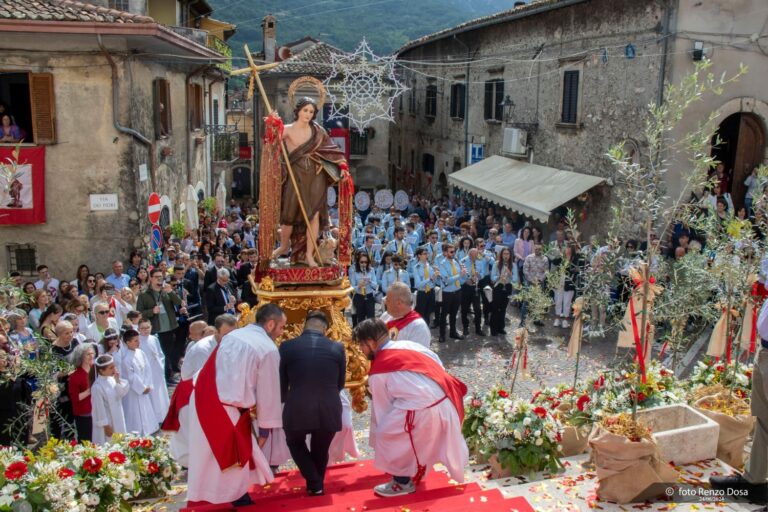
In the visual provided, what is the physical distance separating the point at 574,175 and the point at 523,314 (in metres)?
6.01

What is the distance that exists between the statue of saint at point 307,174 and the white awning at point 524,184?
9080 mm

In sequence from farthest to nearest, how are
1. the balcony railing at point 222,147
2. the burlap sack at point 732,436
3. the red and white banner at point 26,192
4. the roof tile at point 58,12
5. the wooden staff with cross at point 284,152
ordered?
1. the balcony railing at point 222,147
2. the red and white banner at point 26,192
3. the roof tile at point 58,12
4. the wooden staff with cross at point 284,152
5. the burlap sack at point 732,436

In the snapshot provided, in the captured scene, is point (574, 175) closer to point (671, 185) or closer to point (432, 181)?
point (671, 185)

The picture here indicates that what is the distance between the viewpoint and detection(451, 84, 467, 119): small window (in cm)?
2675

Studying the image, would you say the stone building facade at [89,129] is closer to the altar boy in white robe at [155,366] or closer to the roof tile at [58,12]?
the roof tile at [58,12]

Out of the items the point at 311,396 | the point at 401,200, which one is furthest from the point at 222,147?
the point at 311,396

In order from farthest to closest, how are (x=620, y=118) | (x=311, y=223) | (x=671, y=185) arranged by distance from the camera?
(x=620, y=118), (x=671, y=185), (x=311, y=223)

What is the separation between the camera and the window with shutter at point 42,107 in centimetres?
1341

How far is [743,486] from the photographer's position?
5.24m

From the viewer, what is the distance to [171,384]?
11.0 m

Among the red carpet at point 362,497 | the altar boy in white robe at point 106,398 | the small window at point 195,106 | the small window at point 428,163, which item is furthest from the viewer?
the small window at point 428,163

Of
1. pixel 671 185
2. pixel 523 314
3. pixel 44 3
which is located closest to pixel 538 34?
pixel 671 185

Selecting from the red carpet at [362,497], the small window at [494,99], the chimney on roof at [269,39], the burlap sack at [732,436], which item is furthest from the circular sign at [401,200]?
the burlap sack at [732,436]

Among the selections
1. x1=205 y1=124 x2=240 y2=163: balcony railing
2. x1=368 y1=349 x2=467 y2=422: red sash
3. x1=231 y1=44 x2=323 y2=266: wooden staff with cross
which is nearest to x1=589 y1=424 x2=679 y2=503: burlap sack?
x1=368 y1=349 x2=467 y2=422: red sash
